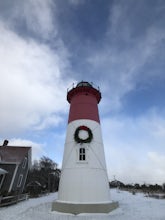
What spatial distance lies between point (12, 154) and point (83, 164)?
1356cm

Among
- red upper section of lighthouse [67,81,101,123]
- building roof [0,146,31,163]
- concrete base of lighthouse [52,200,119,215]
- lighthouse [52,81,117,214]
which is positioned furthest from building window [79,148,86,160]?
building roof [0,146,31,163]

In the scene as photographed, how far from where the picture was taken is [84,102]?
16.2m

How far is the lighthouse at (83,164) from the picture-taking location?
12805 millimetres

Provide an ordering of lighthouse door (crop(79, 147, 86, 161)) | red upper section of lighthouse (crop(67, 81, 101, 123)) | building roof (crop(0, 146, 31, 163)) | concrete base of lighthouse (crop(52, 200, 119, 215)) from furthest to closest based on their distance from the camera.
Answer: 1. building roof (crop(0, 146, 31, 163))
2. red upper section of lighthouse (crop(67, 81, 101, 123))
3. lighthouse door (crop(79, 147, 86, 161))
4. concrete base of lighthouse (crop(52, 200, 119, 215))

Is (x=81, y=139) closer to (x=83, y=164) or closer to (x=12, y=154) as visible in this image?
(x=83, y=164)

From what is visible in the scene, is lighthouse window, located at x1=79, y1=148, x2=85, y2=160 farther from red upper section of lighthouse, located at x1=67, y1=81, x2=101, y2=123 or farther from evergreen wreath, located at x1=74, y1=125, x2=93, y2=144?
red upper section of lighthouse, located at x1=67, y1=81, x2=101, y2=123

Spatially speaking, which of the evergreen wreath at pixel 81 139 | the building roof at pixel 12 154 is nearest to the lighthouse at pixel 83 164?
the evergreen wreath at pixel 81 139

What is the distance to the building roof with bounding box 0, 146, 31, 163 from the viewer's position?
22.3 meters

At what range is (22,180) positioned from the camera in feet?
80.8

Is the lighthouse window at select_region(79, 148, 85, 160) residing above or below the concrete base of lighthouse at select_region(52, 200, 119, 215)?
above

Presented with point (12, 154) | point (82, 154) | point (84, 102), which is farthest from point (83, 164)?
point (12, 154)

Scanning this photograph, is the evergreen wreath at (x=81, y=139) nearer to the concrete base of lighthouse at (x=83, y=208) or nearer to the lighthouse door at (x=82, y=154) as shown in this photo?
the lighthouse door at (x=82, y=154)

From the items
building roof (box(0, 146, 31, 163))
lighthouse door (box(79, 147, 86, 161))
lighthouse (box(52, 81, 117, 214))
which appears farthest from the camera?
building roof (box(0, 146, 31, 163))

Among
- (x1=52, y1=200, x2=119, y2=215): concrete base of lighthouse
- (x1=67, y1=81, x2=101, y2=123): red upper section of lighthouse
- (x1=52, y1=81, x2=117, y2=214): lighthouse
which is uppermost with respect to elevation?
(x1=67, y1=81, x2=101, y2=123): red upper section of lighthouse
